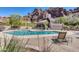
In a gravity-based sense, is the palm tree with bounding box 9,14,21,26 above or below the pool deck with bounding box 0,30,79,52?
above

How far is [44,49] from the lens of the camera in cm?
175

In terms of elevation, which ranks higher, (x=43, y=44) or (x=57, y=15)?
(x=57, y=15)

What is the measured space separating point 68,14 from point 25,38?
0.52 meters

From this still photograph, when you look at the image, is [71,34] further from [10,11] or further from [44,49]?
[10,11]

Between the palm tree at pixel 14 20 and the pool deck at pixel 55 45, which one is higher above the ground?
the palm tree at pixel 14 20

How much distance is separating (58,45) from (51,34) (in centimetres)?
13

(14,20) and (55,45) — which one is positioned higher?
(14,20)
